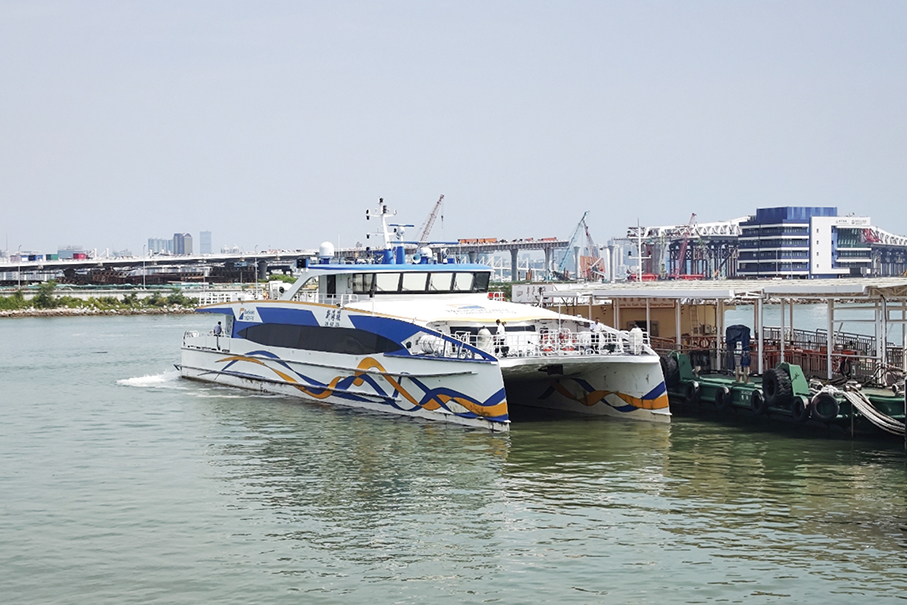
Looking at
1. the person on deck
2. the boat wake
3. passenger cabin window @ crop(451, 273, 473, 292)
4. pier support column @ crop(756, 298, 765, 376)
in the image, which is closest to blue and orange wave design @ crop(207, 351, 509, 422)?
the person on deck

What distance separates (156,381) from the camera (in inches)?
1503

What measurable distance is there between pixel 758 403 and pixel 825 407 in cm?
224

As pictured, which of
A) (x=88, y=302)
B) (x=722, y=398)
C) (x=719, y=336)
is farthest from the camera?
(x=88, y=302)

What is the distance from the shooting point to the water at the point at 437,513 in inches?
551

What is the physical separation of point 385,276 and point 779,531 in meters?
16.1

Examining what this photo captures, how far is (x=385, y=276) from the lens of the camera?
29953 millimetres

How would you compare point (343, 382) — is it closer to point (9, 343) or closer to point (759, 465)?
point (759, 465)

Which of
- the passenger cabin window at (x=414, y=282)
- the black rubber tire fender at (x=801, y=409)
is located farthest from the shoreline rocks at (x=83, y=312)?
the black rubber tire fender at (x=801, y=409)

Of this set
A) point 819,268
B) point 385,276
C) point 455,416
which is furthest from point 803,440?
point 819,268

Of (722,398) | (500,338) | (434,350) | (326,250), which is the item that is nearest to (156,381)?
(326,250)

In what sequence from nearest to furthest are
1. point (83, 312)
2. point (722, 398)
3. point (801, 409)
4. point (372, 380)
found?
point (801, 409), point (722, 398), point (372, 380), point (83, 312)

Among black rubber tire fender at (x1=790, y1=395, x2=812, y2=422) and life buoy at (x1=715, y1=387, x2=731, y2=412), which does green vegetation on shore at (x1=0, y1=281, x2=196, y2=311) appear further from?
black rubber tire fender at (x1=790, y1=395, x2=812, y2=422)

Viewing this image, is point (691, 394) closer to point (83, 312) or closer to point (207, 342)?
point (207, 342)

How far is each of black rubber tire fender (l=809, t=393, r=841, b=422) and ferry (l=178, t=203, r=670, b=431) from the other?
3547mm
